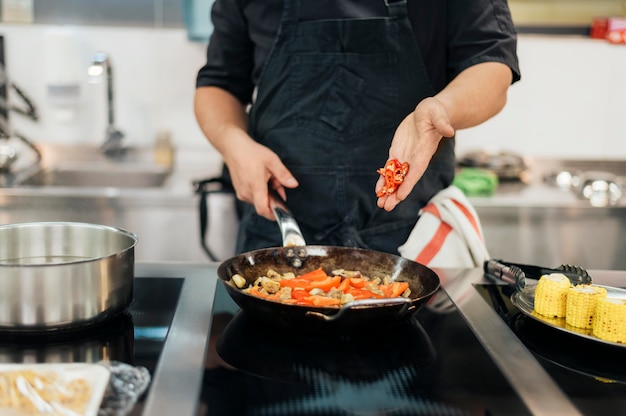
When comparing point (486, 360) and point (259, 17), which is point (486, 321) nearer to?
point (486, 360)

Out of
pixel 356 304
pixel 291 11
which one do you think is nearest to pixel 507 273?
pixel 356 304

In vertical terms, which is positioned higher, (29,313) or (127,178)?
(29,313)

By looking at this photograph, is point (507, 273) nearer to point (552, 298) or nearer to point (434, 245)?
point (552, 298)

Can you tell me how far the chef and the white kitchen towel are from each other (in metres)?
0.10

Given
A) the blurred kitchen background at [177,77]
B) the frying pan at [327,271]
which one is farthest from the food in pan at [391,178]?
the blurred kitchen background at [177,77]

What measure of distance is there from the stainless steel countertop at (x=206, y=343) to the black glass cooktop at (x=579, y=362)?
17 mm

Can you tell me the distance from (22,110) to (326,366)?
2.53 meters

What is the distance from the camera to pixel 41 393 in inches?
36.6

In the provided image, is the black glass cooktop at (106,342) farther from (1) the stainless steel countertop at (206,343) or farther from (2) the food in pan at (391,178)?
(2) the food in pan at (391,178)

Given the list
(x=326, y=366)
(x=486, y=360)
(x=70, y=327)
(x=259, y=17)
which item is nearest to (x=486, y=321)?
(x=486, y=360)

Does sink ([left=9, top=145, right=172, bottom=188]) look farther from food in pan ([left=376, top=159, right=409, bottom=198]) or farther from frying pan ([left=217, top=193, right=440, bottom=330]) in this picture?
food in pan ([left=376, top=159, right=409, bottom=198])

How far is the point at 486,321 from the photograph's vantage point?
50.5 inches

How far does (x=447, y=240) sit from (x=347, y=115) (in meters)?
0.39

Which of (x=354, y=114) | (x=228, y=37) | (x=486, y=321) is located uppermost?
(x=228, y=37)
